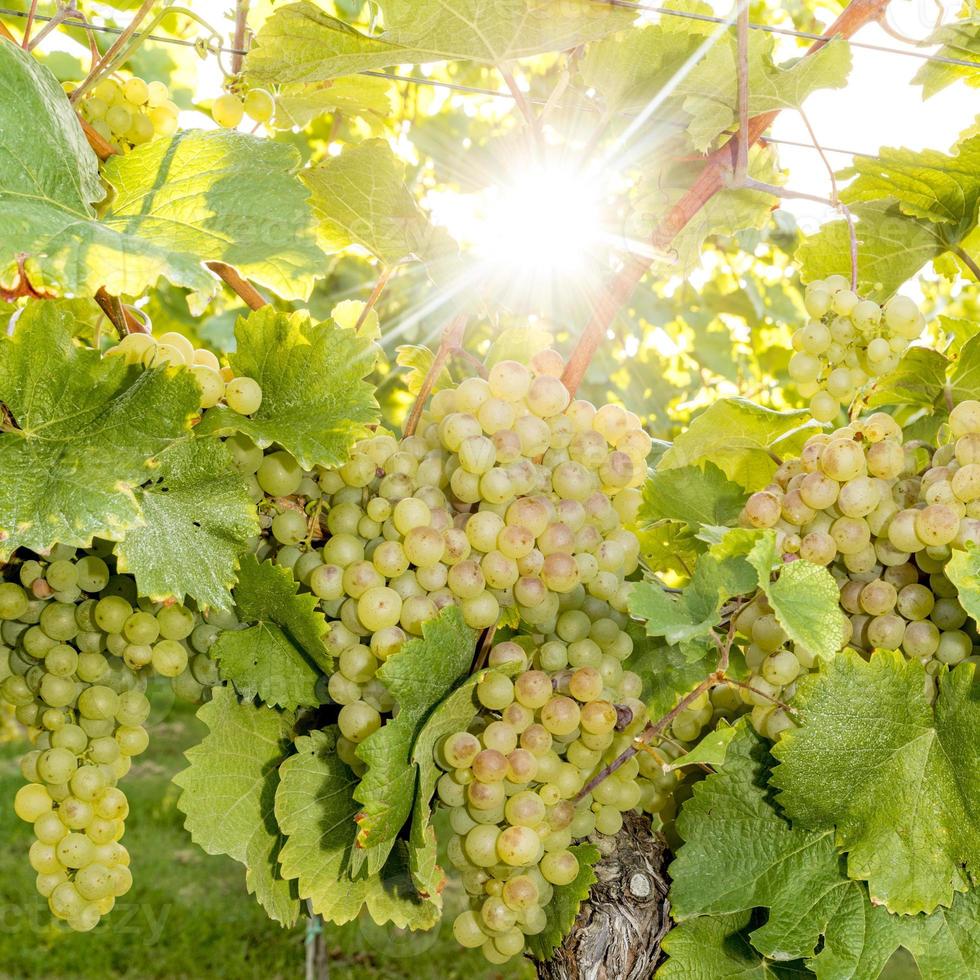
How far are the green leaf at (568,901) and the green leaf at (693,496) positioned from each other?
0.31 metres

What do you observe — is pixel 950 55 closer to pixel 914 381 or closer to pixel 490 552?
pixel 914 381

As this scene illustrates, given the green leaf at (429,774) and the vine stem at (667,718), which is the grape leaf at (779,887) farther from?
the green leaf at (429,774)

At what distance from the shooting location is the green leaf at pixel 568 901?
2.97 ft

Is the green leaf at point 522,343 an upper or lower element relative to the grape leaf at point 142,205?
lower

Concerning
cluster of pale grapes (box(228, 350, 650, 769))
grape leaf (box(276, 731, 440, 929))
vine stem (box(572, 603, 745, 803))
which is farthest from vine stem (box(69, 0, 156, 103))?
vine stem (box(572, 603, 745, 803))

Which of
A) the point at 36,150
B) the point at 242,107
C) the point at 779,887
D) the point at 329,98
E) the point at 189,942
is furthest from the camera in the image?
the point at 189,942

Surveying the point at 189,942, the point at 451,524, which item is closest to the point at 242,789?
the point at 451,524

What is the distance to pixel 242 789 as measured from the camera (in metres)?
0.96

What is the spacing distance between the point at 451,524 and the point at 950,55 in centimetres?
77

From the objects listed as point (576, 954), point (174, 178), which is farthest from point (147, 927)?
point (174, 178)

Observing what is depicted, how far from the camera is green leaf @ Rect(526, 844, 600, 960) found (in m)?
0.90

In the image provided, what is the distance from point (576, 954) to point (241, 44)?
39.7 inches

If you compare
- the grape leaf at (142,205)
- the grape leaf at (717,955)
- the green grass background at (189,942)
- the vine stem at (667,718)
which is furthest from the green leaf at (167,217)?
the green grass background at (189,942)

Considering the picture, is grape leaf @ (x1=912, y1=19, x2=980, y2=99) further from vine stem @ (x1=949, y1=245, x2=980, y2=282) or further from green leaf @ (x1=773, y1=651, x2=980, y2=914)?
green leaf @ (x1=773, y1=651, x2=980, y2=914)
